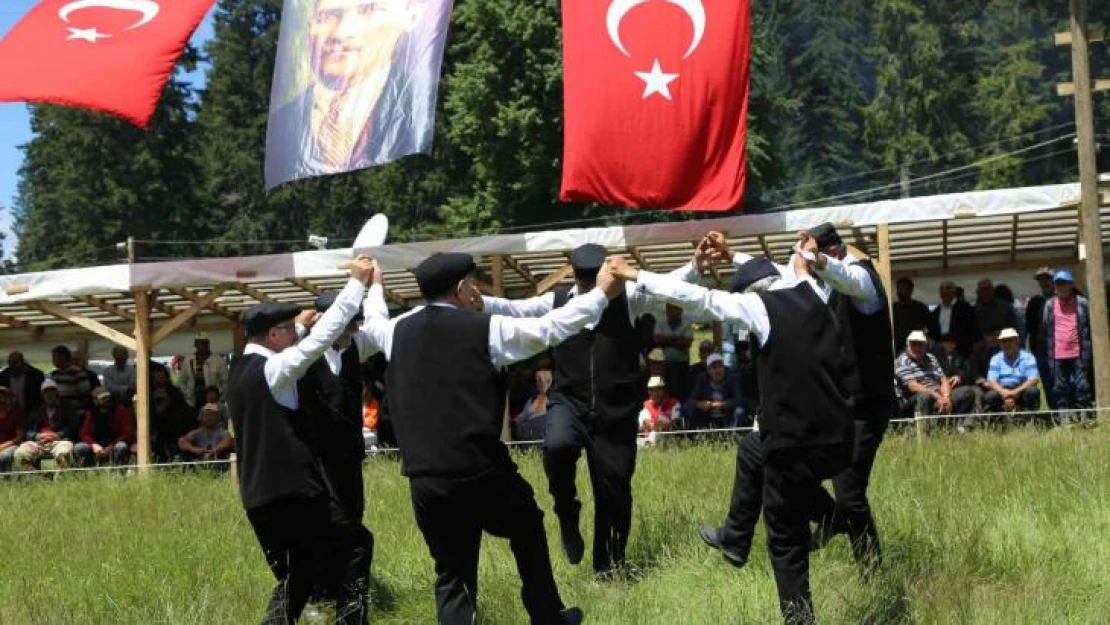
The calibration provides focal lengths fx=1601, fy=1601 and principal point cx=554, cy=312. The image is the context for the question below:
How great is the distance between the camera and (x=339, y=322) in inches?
279

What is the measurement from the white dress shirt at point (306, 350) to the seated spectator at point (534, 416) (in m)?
8.39

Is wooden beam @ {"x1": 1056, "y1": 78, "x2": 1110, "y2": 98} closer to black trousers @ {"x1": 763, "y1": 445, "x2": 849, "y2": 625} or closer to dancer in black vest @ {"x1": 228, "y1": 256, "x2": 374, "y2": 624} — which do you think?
black trousers @ {"x1": 763, "y1": 445, "x2": 849, "y2": 625}

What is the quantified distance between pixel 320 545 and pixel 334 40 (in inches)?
316

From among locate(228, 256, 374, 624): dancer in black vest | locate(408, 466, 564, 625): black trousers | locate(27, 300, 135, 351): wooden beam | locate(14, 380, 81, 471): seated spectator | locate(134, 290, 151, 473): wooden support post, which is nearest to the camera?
locate(408, 466, 564, 625): black trousers

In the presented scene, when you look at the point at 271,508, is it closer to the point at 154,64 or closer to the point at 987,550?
the point at 987,550

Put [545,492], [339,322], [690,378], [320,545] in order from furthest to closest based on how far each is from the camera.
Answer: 1. [690,378]
2. [545,492]
3. [320,545]
4. [339,322]

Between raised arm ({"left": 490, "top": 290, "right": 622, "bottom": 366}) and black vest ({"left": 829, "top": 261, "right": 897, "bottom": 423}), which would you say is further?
black vest ({"left": 829, "top": 261, "right": 897, "bottom": 423})

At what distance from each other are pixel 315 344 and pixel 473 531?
3.73ft

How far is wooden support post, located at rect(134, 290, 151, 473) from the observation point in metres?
16.4

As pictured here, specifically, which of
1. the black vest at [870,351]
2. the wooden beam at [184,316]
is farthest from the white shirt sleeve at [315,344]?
the wooden beam at [184,316]

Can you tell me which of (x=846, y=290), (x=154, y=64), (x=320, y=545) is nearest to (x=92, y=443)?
(x=154, y=64)

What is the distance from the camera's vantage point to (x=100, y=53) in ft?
48.1

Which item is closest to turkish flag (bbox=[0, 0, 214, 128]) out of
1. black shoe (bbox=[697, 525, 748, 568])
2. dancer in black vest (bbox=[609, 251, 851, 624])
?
black shoe (bbox=[697, 525, 748, 568])

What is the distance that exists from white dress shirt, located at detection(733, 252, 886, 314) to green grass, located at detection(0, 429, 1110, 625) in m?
1.36
